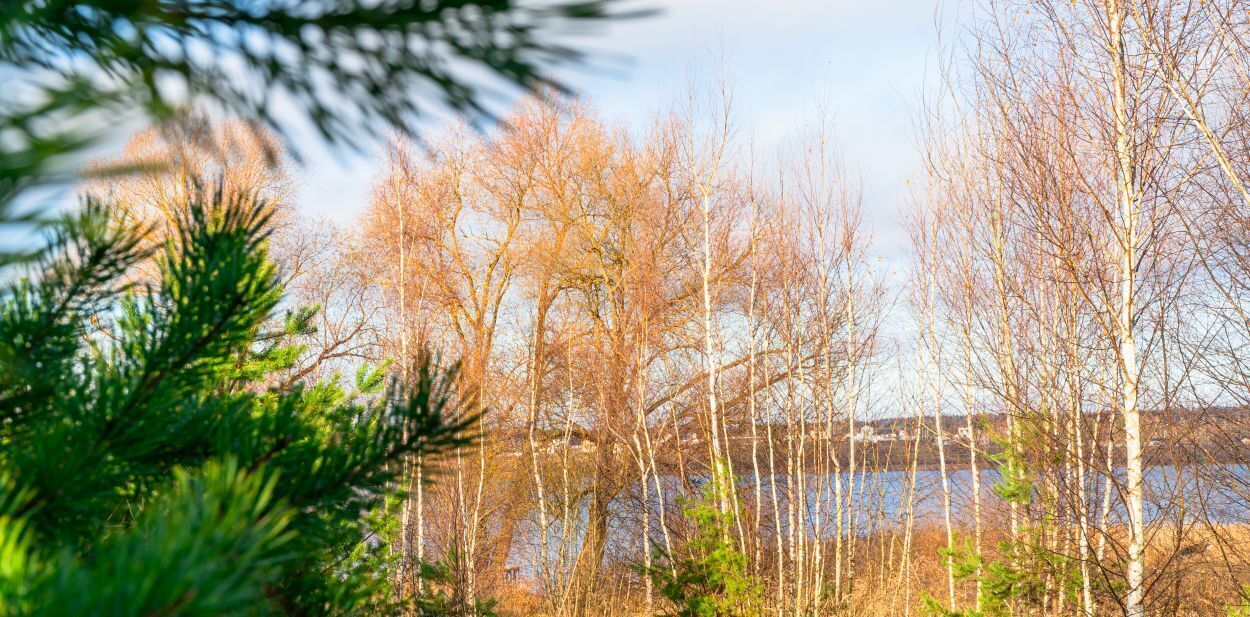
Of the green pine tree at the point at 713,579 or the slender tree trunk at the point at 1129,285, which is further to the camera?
the green pine tree at the point at 713,579

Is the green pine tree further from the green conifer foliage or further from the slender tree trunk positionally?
the green conifer foliage

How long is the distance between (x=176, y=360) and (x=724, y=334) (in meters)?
9.33

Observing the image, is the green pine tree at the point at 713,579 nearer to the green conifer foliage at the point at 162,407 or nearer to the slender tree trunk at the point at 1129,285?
the slender tree trunk at the point at 1129,285

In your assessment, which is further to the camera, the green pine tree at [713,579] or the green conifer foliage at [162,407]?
the green pine tree at [713,579]

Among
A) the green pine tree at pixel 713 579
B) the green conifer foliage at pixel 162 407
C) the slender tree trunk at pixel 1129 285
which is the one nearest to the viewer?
the green conifer foliage at pixel 162 407

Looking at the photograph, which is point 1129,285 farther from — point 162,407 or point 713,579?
point 162,407

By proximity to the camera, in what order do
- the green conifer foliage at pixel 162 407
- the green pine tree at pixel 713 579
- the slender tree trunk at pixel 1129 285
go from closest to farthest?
the green conifer foliage at pixel 162 407
the slender tree trunk at pixel 1129 285
the green pine tree at pixel 713 579

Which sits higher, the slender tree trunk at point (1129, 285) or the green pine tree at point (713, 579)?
the slender tree trunk at point (1129, 285)

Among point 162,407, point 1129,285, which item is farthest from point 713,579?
point 162,407

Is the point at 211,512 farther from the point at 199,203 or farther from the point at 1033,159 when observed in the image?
the point at 1033,159

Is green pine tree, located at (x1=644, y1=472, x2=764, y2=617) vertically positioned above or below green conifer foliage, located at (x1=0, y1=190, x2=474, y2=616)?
below

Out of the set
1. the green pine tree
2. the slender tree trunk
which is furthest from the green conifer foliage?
the green pine tree

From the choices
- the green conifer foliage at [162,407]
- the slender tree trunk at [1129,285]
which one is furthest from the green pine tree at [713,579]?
the green conifer foliage at [162,407]

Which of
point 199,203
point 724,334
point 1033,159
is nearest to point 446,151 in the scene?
point 724,334
